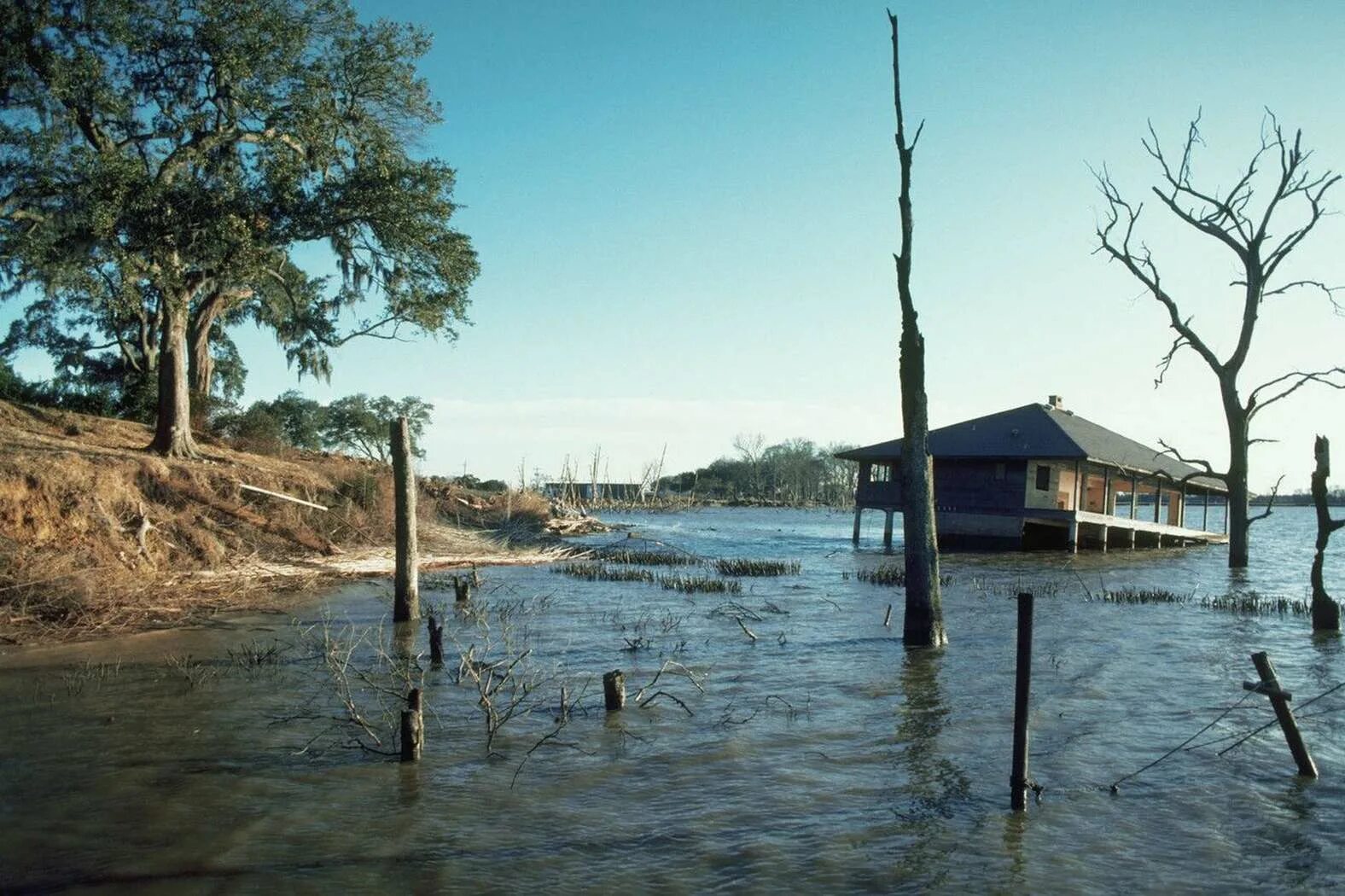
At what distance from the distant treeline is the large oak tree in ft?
331

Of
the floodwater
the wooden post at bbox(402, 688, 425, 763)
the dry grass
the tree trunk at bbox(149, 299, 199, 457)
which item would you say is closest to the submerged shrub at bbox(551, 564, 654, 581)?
the dry grass

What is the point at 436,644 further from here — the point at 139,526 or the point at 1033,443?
the point at 1033,443

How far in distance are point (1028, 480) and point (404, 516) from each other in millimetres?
28216

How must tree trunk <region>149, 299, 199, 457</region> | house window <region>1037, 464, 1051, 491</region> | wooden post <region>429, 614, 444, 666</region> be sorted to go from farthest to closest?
1. house window <region>1037, 464, 1051, 491</region>
2. tree trunk <region>149, 299, 199, 457</region>
3. wooden post <region>429, 614, 444, 666</region>

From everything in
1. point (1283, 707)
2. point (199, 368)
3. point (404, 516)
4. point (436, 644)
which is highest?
point (199, 368)

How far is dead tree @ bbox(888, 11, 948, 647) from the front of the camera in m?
14.3

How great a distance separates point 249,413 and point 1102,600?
27099 mm

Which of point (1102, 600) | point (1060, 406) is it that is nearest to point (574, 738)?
point (1102, 600)

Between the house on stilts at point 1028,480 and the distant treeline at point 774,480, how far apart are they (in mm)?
82749

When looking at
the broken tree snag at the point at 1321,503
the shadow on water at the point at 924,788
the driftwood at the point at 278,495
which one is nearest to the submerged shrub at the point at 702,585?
the driftwood at the point at 278,495

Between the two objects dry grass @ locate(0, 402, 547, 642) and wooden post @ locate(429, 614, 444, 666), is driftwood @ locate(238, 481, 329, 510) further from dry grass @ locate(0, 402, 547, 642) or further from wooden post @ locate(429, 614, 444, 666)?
wooden post @ locate(429, 614, 444, 666)

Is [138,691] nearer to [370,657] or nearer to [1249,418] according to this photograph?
[370,657]

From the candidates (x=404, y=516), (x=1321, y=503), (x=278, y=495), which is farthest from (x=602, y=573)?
(x=1321, y=503)

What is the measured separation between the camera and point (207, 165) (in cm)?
2253
